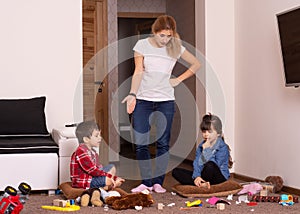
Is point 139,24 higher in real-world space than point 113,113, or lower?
higher

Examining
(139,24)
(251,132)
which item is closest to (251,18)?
(251,132)

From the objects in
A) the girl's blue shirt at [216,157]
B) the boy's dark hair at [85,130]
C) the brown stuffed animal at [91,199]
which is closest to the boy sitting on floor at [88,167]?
the boy's dark hair at [85,130]

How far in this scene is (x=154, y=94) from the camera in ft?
14.4

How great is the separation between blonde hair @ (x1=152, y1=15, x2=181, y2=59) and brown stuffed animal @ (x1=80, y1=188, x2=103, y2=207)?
1251 mm

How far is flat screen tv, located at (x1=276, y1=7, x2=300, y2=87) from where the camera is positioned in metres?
4.19

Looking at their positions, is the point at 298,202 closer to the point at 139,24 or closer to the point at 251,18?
the point at 251,18

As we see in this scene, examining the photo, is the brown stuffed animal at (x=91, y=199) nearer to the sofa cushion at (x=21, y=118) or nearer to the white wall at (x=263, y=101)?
the sofa cushion at (x=21, y=118)

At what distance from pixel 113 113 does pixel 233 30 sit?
2349 millimetres

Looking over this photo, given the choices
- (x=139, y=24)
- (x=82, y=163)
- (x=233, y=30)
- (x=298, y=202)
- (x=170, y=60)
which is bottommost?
(x=298, y=202)

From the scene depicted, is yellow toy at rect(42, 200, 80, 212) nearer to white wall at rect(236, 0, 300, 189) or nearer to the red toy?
the red toy

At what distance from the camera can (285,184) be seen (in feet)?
15.1

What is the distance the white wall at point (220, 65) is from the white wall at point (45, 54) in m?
1.24

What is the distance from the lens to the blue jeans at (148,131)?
439 centimetres

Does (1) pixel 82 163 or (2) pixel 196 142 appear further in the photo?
(2) pixel 196 142
